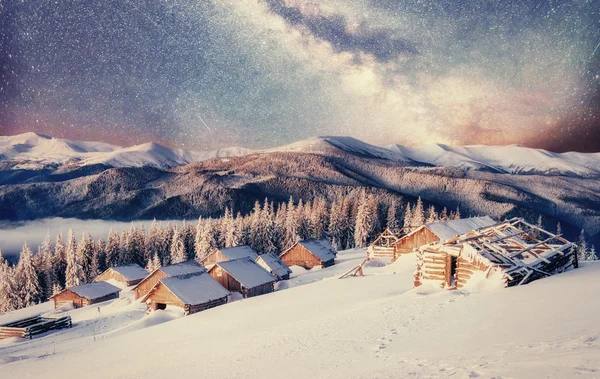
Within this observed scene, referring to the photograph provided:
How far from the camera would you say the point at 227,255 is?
200ft

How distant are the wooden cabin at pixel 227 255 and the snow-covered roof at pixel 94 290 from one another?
14.8 meters

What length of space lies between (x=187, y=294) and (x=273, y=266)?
2164 centimetres

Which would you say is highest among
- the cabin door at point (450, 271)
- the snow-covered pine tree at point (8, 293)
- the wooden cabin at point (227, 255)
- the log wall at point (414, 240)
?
the cabin door at point (450, 271)

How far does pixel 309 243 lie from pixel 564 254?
46534mm

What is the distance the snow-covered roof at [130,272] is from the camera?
2640 inches

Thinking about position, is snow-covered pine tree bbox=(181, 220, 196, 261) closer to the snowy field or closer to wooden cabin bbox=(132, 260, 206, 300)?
wooden cabin bbox=(132, 260, 206, 300)

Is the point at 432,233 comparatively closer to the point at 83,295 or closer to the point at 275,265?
the point at 275,265

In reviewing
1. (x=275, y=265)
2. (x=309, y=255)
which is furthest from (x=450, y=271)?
(x=309, y=255)

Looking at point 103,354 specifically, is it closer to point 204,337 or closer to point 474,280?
point 204,337

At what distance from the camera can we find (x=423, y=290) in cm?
2223

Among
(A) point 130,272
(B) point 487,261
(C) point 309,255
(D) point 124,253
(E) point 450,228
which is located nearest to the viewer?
(B) point 487,261

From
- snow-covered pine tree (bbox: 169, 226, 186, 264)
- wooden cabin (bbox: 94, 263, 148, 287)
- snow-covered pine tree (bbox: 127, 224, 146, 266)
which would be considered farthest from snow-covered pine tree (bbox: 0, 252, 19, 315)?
snow-covered pine tree (bbox: 169, 226, 186, 264)

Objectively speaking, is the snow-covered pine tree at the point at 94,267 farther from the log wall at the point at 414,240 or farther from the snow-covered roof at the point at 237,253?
the log wall at the point at 414,240

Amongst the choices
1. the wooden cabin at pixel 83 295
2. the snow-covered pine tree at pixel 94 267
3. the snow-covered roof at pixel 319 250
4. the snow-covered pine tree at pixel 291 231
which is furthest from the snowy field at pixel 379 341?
→ the snow-covered pine tree at pixel 291 231
